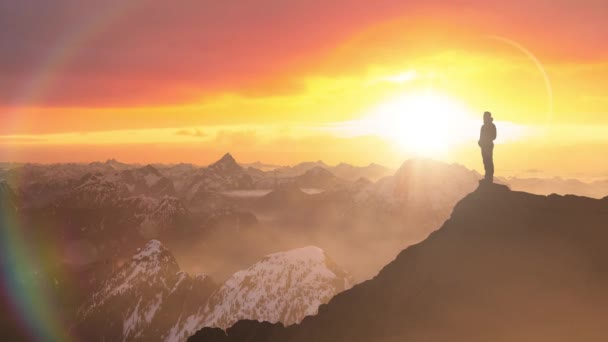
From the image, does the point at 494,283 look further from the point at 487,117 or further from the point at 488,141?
the point at 487,117

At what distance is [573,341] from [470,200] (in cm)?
2839

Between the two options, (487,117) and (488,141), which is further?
(488,141)

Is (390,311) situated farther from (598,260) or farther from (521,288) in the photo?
(598,260)

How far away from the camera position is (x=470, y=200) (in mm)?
71938

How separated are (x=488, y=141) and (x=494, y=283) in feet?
75.2

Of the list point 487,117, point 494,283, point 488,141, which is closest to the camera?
point 494,283

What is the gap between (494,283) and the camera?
2282 inches

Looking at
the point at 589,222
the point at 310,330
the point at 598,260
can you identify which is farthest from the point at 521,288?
the point at 310,330

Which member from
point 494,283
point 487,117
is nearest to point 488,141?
point 487,117

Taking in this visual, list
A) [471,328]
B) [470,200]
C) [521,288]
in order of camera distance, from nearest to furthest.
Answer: [471,328]
[521,288]
[470,200]

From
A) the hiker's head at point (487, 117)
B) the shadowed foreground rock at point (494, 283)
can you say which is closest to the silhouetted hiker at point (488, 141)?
the hiker's head at point (487, 117)

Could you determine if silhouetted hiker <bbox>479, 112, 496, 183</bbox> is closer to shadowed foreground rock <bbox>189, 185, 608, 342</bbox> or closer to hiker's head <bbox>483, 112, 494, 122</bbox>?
hiker's head <bbox>483, 112, 494, 122</bbox>

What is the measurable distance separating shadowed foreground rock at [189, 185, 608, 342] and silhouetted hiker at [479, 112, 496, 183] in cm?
293

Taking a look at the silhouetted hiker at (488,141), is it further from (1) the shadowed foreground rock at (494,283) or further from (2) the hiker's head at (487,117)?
(1) the shadowed foreground rock at (494,283)
